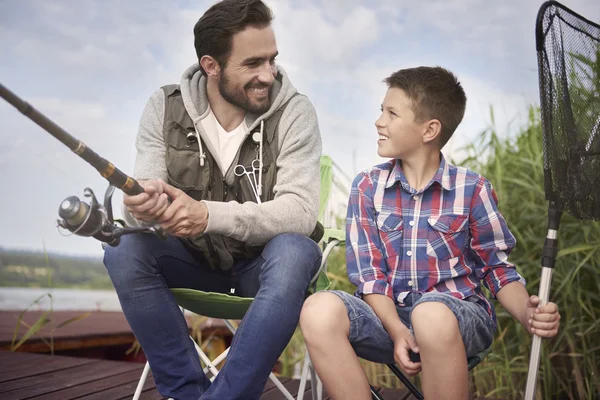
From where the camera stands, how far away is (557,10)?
160cm

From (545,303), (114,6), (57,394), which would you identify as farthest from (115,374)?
(545,303)

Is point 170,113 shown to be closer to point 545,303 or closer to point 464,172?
point 464,172

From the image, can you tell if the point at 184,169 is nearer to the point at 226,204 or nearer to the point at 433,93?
the point at 226,204

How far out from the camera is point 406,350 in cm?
147

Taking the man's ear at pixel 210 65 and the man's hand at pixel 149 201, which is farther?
the man's ear at pixel 210 65

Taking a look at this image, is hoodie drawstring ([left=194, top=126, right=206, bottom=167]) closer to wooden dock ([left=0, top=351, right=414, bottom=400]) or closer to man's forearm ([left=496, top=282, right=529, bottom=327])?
man's forearm ([left=496, top=282, right=529, bottom=327])

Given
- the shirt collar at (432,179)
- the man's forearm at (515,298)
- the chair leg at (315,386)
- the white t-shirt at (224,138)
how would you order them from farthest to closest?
the white t-shirt at (224,138) < the chair leg at (315,386) < the shirt collar at (432,179) < the man's forearm at (515,298)

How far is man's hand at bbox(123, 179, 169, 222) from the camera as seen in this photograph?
156 cm

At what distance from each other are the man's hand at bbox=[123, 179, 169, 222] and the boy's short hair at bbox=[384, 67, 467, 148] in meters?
0.69

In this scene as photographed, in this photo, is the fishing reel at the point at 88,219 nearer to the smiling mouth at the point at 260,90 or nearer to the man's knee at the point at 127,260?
the man's knee at the point at 127,260

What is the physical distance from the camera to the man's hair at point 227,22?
203 cm

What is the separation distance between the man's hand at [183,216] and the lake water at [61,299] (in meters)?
1.15

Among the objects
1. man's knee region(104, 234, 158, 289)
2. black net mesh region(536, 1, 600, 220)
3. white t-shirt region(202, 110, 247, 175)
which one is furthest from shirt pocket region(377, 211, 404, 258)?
man's knee region(104, 234, 158, 289)

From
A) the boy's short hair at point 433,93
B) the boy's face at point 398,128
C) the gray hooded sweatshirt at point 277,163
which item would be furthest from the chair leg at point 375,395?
the boy's short hair at point 433,93
